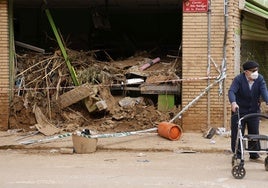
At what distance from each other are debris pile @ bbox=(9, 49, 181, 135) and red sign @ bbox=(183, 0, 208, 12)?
1675 mm

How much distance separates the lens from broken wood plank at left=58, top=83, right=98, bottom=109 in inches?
453

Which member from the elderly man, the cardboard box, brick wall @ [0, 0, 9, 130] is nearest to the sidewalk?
the cardboard box

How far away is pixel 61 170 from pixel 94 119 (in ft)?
13.3

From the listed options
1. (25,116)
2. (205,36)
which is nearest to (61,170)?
(25,116)

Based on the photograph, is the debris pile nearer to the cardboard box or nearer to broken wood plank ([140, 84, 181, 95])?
broken wood plank ([140, 84, 181, 95])

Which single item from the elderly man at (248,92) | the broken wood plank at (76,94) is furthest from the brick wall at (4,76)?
the elderly man at (248,92)

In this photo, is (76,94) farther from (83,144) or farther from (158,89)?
(83,144)

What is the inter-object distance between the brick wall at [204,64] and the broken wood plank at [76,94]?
7.48 ft

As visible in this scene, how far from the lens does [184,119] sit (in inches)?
440

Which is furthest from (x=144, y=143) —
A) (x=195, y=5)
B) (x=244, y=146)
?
(x=195, y=5)

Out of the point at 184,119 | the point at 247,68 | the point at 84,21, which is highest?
the point at 84,21

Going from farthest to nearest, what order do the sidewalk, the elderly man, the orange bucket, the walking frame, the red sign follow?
1. the red sign
2. the orange bucket
3. the sidewalk
4. the elderly man
5. the walking frame

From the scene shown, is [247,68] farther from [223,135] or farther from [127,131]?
[127,131]

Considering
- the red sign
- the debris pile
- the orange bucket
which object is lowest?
the orange bucket
